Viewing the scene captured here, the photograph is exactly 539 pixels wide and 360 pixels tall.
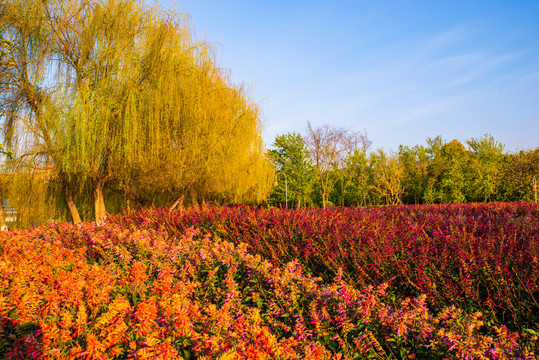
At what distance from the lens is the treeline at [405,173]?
27281 mm

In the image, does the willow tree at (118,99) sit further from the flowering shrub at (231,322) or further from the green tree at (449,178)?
the green tree at (449,178)

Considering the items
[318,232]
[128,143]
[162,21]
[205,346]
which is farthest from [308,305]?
[162,21]

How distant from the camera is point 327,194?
108ft

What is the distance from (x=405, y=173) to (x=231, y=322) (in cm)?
3231

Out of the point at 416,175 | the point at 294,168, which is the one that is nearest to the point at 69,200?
the point at 294,168

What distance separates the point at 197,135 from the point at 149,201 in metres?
6.73

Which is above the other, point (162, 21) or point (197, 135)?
point (162, 21)

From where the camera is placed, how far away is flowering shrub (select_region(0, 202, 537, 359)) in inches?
68.5

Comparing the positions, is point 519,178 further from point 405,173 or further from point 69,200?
point 69,200

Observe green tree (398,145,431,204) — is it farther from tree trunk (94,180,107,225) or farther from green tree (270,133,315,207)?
tree trunk (94,180,107,225)

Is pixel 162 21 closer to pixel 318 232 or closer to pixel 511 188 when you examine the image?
pixel 318 232

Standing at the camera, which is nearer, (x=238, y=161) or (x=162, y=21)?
(x=162, y=21)

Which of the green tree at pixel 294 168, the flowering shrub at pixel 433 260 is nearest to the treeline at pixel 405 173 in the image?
the green tree at pixel 294 168

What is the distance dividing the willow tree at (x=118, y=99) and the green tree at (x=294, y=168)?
20510 millimetres
